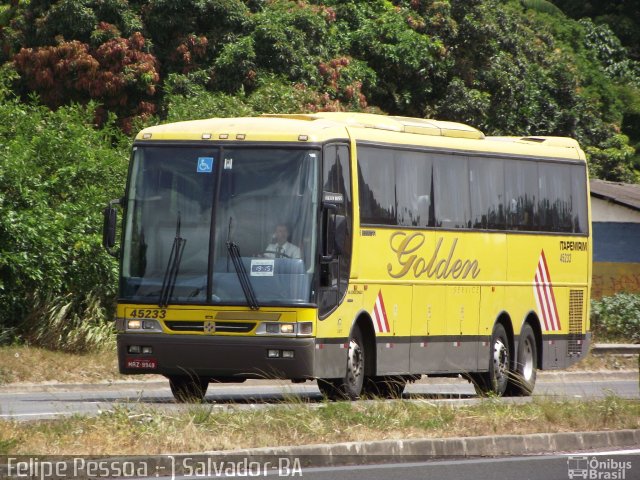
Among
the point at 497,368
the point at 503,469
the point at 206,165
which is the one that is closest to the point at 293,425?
the point at 503,469

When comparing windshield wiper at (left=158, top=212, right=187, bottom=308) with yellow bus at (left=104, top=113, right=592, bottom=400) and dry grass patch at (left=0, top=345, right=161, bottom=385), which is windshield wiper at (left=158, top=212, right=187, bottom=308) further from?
dry grass patch at (left=0, top=345, right=161, bottom=385)

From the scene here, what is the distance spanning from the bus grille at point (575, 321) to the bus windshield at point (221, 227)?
7.27 m

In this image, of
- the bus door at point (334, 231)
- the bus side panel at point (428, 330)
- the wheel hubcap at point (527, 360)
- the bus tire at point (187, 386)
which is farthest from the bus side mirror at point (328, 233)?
the wheel hubcap at point (527, 360)

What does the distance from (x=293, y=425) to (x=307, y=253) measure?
4.54 metres

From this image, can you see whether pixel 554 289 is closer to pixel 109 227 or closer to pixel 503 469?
pixel 109 227

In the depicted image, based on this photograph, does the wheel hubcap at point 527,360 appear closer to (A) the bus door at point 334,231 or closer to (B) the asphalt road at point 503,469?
(A) the bus door at point 334,231

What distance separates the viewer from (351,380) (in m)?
16.8

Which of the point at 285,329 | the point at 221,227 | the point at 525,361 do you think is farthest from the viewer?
the point at 525,361

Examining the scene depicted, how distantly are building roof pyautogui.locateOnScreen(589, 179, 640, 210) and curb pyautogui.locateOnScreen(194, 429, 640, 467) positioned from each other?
72.4ft

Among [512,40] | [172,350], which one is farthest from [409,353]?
[512,40]

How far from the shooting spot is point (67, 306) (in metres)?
21.0

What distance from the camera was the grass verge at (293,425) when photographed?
10.6 m

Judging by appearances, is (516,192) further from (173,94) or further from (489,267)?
(173,94)

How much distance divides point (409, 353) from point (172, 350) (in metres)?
3.53
